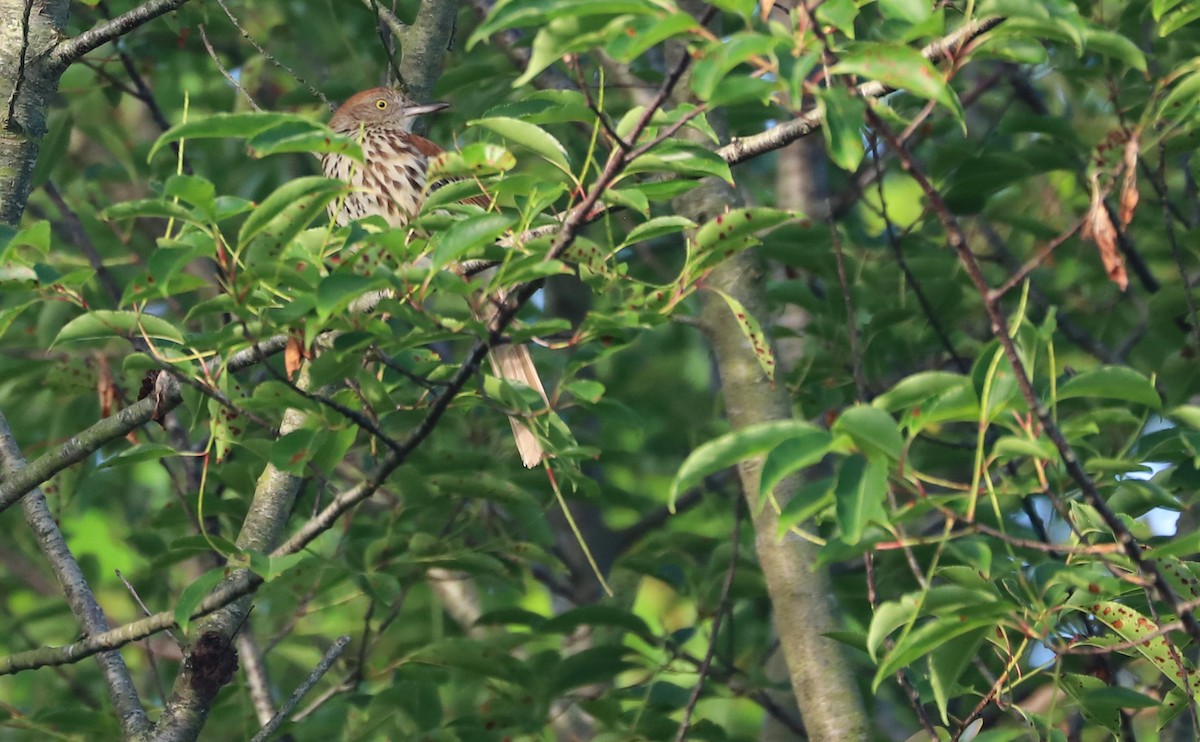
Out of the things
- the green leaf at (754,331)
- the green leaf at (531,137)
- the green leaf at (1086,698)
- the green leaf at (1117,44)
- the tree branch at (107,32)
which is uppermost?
the tree branch at (107,32)

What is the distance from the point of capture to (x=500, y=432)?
232 inches

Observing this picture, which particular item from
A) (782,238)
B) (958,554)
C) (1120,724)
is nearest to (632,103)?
(782,238)

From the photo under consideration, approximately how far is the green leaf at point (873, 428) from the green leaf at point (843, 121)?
37 cm

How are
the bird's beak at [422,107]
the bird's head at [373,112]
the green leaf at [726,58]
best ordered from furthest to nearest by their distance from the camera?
the bird's head at [373,112] → the bird's beak at [422,107] → the green leaf at [726,58]

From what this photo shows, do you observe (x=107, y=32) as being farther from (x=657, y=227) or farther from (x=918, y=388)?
(x=918, y=388)

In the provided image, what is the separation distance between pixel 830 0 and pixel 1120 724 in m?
1.72

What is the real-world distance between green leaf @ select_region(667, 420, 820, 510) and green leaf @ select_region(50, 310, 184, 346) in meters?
1.01

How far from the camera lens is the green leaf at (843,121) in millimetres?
2100

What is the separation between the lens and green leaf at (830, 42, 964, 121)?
201cm

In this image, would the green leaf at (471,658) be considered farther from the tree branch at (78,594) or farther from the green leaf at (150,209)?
the green leaf at (150,209)

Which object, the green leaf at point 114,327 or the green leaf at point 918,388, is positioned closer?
the green leaf at point 918,388

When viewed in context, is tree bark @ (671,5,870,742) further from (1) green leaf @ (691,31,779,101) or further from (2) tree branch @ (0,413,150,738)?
(1) green leaf @ (691,31,779,101)

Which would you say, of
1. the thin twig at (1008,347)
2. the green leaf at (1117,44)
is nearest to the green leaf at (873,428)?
the thin twig at (1008,347)

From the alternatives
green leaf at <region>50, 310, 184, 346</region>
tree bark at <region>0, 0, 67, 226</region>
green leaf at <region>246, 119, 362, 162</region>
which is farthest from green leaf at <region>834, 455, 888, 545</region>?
tree bark at <region>0, 0, 67, 226</region>
